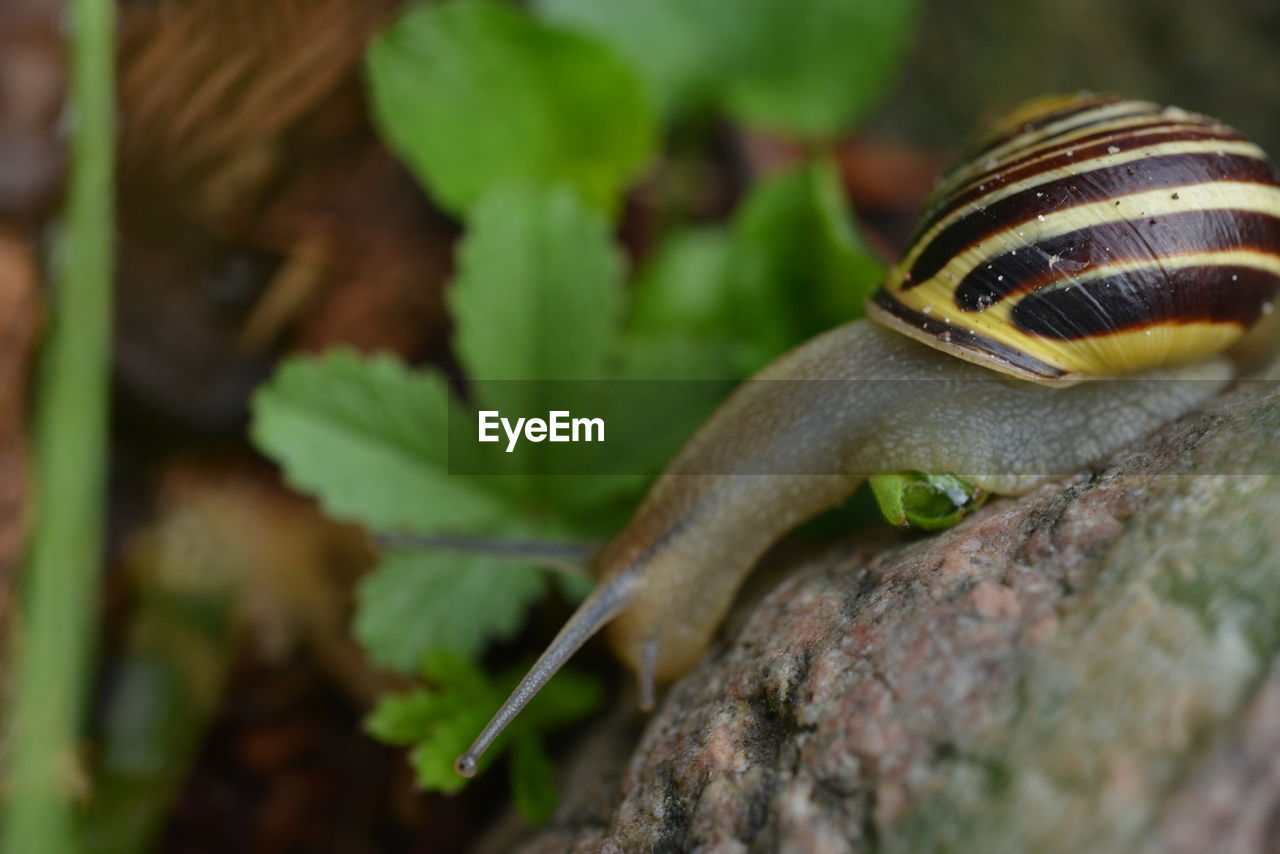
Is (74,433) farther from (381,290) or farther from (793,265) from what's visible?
(793,265)

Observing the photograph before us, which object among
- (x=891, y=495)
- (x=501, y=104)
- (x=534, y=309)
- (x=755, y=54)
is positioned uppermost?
(x=755, y=54)

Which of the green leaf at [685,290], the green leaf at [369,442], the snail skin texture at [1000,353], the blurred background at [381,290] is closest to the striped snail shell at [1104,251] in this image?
the snail skin texture at [1000,353]

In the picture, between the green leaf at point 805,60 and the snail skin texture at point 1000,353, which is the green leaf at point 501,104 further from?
the snail skin texture at point 1000,353

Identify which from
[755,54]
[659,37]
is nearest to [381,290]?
[659,37]

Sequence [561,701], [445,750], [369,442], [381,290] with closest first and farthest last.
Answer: [445,750], [561,701], [369,442], [381,290]

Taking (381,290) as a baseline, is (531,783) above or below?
below

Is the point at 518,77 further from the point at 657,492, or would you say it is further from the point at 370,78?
the point at 657,492

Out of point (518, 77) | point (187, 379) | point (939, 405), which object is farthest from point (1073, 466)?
point (187, 379)
